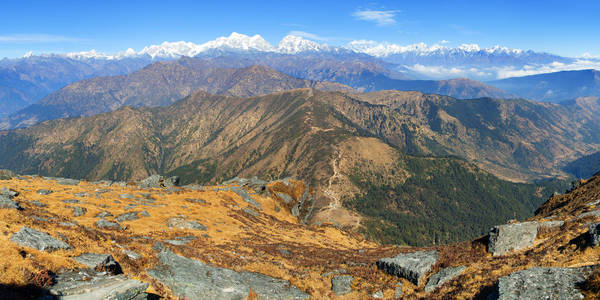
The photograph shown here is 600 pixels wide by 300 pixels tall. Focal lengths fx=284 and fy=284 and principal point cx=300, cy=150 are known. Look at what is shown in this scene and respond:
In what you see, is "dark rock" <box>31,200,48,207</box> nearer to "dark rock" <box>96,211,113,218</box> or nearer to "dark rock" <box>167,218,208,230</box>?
"dark rock" <box>96,211,113,218</box>

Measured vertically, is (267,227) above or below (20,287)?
below

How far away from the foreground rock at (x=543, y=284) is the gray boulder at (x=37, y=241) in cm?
2900

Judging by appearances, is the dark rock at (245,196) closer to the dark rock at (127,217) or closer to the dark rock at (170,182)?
the dark rock at (170,182)

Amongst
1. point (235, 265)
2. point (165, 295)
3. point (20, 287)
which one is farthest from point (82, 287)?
point (235, 265)

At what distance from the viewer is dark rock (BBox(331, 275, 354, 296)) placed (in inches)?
1046

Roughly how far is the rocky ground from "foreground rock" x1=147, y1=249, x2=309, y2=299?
9cm

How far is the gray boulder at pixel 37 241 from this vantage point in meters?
19.2

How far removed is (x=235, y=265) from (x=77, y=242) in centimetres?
1384

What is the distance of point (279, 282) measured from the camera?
26.6 m

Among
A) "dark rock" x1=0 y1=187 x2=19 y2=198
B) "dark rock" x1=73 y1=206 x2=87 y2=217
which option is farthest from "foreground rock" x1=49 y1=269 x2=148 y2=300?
"dark rock" x1=0 y1=187 x2=19 y2=198

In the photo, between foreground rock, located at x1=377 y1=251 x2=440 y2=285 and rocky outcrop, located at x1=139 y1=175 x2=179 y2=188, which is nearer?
foreground rock, located at x1=377 y1=251 x2=440 y2=285

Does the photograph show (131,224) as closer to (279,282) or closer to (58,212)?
(58,212)

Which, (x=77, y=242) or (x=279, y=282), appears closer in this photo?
(x=77, y=242)

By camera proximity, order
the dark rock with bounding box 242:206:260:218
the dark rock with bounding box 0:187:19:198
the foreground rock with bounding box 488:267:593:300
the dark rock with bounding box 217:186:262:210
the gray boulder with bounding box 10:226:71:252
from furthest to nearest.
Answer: the dark rock with bounding box 217:186:262:210
the dark rock with bounding box 242:206:260:218
the dark rock with bounding box 0:187:19:198
the gray boulder with bounding box 10:226:71:252
the foreground rock with bounding box 488:267:593:300
